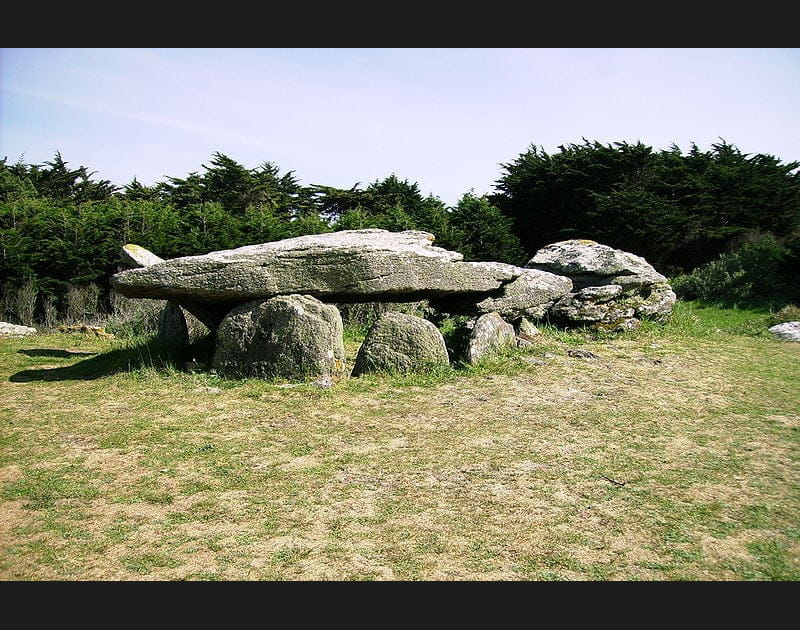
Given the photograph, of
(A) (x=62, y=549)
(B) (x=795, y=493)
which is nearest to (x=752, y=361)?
(B) (x=795, y=493)

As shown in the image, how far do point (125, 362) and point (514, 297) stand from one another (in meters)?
7.23

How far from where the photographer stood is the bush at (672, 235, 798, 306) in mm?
15953

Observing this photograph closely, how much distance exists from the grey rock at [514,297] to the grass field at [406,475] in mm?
1781

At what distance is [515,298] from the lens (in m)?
11.6

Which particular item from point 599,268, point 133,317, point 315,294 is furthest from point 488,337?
point 133,317

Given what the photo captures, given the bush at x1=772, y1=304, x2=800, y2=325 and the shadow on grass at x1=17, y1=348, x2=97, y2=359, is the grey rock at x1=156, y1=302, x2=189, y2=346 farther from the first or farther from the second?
the bush at x1=772, y1=304, x2=800, y2=325

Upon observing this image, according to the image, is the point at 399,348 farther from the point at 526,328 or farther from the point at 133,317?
the point at 133,317

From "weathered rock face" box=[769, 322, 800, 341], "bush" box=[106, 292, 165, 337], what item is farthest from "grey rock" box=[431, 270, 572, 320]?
"bush" box=[106, 292, 165, 337]

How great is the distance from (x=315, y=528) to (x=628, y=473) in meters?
3.07

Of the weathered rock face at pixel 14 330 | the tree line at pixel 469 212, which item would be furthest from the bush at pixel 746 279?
the weathered rock face at pixel 14 330

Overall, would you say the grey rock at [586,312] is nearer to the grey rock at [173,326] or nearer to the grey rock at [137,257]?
the grey rock at [173,326]

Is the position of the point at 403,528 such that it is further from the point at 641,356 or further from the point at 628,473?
the point at 641,356

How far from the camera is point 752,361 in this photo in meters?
10.5

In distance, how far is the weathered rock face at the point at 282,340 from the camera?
350 inches
